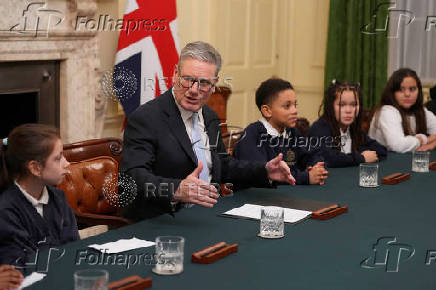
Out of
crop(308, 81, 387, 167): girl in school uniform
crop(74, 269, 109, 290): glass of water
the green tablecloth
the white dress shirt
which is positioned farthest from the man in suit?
the white dress shirt

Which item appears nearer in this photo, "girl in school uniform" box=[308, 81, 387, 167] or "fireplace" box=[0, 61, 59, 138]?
"girl in school uniform" box=[308, 81, 387, 167]

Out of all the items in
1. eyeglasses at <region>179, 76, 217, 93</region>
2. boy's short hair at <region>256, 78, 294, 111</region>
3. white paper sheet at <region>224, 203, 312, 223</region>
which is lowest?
white paper sheet at <region>224, 203, 312, 223</region>

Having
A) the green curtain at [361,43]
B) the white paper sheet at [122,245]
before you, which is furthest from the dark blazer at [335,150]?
the green curtain at [361,43]

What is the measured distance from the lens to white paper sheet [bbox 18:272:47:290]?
1763 mm

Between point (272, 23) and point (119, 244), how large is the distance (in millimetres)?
5226

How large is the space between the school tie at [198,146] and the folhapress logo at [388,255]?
917mm

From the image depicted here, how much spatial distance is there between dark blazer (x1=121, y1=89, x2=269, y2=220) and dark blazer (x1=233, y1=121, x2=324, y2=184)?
1.15 feet

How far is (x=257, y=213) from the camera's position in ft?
8.54

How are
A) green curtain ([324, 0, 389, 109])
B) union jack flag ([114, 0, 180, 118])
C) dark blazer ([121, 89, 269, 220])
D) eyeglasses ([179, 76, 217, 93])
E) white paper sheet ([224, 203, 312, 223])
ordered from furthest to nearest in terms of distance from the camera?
green curtain ([324, 0, 389, 109]) < union jack flag ([114, 0, 180, 118]) < eyeglasses ([179, 76, 217, 93]) < dark blazer ([121, 89, 269, 220]) < white paper sheet ([224, 203, 312, 223])

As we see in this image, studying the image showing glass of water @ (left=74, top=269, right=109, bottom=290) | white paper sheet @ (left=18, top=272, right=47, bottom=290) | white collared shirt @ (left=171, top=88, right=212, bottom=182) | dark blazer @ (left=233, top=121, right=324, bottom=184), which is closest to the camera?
glass of water @ (left=74, top=269, right=109, bottom=290)

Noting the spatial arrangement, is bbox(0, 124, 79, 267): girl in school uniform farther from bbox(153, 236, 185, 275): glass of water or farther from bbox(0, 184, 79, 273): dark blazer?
bbox(153, 236, 185, 275): glass of water

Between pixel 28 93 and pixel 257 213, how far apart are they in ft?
8.20

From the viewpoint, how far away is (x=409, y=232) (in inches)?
95.7

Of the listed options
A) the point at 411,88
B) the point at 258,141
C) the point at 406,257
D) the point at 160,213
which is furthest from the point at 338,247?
the point at 411,88
